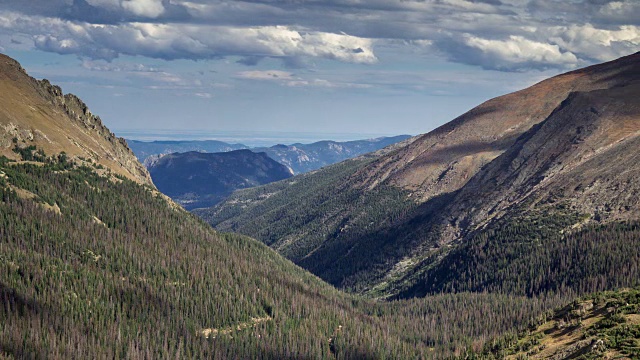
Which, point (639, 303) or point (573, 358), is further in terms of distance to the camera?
point (639, 303)

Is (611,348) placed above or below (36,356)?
above

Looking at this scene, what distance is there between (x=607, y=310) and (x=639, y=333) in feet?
72.2

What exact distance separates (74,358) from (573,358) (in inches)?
5041

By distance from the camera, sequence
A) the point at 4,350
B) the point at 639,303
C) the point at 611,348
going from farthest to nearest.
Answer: the point at 4,350 < the point at 639,303 < the point at 611,348

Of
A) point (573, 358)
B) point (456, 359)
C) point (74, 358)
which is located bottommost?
point (74, 358)

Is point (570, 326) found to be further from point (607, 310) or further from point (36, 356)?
point (36, 356)

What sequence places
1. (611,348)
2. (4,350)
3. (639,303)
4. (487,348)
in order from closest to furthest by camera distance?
(611,348)
(639,303)
(487,348)
(4,350)

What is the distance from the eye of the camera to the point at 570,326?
147 metres

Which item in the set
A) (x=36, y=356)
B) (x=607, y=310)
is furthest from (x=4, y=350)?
(x=607, y=310)

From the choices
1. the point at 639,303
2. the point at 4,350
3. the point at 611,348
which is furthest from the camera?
the point at 4,350

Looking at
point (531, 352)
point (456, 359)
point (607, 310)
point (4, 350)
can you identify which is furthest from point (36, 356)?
point (607, 310)

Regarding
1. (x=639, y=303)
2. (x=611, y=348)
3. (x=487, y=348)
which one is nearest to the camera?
(x=611, y=348)

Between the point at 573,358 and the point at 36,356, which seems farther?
the point at 36,356

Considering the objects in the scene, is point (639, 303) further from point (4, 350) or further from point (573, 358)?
point (4, 350)
